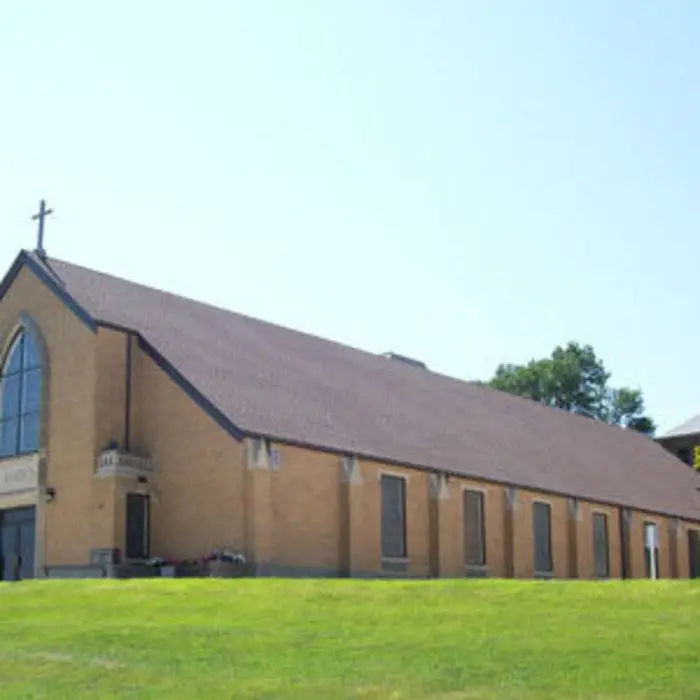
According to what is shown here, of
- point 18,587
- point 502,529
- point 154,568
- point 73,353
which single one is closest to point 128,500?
point 154,568

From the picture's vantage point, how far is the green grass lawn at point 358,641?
528 inches

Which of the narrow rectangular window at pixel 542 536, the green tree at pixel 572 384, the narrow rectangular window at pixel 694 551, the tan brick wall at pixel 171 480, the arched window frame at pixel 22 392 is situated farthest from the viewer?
the green tree at pixel 572 384

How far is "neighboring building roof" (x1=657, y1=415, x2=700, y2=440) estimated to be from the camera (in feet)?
242

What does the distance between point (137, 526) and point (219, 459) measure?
A: 3.12 meters

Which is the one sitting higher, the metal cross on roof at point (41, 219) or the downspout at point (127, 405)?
the metal cross on roof at point (41, 219)

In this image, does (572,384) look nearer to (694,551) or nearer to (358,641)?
(694,551)

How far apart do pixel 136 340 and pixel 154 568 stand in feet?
21.5

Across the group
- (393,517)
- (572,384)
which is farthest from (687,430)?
(393,517)

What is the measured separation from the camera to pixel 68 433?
35.2 m

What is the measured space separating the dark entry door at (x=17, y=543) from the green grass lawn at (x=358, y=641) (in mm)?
11559

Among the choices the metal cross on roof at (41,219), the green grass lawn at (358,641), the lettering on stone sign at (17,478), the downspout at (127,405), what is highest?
the metal cross on roof at (41,219)

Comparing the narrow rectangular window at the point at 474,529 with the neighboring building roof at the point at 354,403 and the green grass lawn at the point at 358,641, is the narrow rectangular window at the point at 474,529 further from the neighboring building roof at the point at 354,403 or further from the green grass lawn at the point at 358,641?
the green grass lawn at the point at 358,641

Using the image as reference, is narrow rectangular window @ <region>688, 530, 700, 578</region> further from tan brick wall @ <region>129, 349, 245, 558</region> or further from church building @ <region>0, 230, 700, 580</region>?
tan brick wall @ <region>129, 349, 245, 558</region>

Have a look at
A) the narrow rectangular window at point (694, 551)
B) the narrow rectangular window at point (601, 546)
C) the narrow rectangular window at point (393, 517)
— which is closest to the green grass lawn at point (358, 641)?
the narrow rectangular window at point (393, 517)
